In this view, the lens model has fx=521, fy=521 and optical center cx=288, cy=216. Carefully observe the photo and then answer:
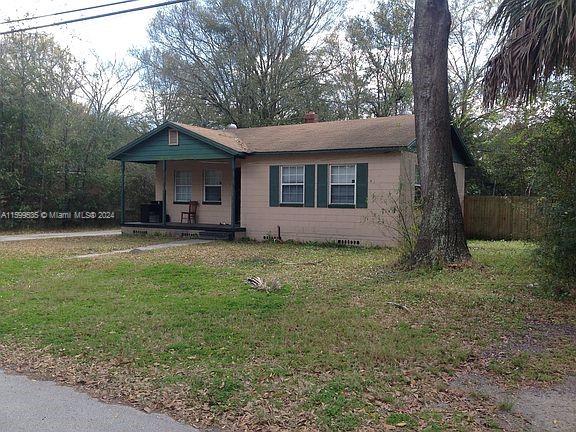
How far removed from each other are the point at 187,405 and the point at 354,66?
27746 mm

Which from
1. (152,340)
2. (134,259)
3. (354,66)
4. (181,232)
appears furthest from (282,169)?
(354,66)

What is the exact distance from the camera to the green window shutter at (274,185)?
661 inches

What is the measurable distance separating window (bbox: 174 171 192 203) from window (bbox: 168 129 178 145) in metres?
2.02

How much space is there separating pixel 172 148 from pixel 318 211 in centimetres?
576

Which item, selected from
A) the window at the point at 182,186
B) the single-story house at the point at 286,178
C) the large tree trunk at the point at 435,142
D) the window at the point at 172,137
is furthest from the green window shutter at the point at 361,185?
the window at the point at 182,186

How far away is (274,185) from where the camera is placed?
55.4ft

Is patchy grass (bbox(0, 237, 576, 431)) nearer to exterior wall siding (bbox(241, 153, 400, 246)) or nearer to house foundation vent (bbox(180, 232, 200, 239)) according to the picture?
exterior wall siding (bbox(241, 153, 400, 246))

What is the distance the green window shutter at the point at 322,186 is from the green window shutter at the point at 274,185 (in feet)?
4.85

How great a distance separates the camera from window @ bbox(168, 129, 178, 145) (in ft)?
58.6

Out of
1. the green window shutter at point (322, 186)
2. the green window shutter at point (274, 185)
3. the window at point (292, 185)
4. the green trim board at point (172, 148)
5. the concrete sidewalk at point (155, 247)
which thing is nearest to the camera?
the concrete sidewalk at point (155, 247)

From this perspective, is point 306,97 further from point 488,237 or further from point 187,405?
point 187,405

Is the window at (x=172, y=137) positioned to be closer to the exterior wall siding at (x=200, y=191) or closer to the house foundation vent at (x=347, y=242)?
the exterior wall siding at (x=200, y=191)

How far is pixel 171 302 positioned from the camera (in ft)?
24.2

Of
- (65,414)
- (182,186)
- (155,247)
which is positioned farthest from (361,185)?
(65,414)
